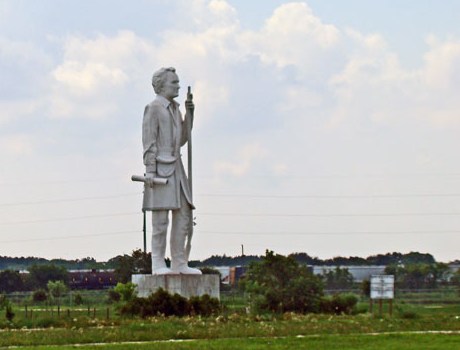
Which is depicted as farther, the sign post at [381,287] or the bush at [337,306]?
the bush at [337,306]

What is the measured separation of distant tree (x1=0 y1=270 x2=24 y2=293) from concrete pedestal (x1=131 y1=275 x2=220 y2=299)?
4890 cm

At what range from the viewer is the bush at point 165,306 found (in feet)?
92.7

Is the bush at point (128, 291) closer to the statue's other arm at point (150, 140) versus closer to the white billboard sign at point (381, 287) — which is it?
the statue's other arm at point (150, 140)

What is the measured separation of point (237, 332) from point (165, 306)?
6.02 m

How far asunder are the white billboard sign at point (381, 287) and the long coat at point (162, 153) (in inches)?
208

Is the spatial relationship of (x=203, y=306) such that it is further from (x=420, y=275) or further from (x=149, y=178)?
(x=420, y=275)

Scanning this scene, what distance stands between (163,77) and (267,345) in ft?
39.5

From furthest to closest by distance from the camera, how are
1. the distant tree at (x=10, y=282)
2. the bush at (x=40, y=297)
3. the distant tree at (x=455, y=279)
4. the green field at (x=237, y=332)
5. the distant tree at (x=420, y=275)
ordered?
the distant tree at (x=10, y=282)
the distant tree at (x=420, y=275)
the distant tree at (x=455, y=279)
the bush at (x=40, y=297)
the green field at (x=237, y=332)

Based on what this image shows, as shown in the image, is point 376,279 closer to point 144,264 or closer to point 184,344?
point 184,344

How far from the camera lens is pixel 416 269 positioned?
274 ft

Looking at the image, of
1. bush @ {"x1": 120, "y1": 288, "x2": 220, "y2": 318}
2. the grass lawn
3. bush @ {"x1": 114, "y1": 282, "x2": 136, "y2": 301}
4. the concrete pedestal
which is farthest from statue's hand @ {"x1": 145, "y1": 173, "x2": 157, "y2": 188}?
the grass lawn

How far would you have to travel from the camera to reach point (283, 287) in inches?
1264

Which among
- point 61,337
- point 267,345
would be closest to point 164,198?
point 61,337

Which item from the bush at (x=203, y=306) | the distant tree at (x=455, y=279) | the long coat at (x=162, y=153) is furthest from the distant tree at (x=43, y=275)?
the bush at (x=203, y=306)
